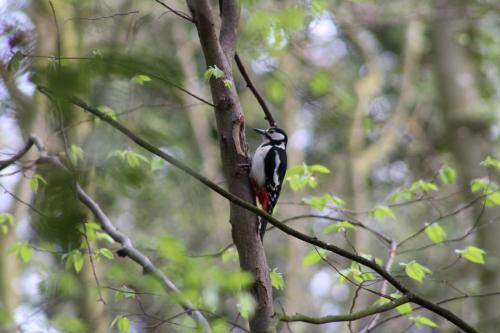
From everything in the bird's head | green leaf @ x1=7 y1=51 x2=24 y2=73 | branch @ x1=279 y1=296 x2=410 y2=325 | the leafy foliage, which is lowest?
branch @ x1=279 y1=296 x2=410 y2=325

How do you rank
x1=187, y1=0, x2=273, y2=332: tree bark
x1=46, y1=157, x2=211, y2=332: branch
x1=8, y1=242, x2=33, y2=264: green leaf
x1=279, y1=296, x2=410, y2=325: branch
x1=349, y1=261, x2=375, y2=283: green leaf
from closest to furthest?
x1=279, y1=296, x2=410, y2=325: branch, x1=46, y1=157, x2=211, y2=332: branch, x1=187, y1=0, x2=273, y2=332: tree bark, x1=349, y1=261, x2=375, y2=283: green leaf, x1=8, y1=242, x2=33, y2=264: green leaf

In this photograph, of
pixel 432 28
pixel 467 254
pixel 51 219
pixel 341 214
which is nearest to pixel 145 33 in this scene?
pixel 432 28

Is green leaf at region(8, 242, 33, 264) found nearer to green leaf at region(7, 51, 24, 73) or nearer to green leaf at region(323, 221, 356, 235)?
green leaf at region(323, 221, 356, 235)

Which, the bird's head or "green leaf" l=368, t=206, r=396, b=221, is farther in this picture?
the bird's head

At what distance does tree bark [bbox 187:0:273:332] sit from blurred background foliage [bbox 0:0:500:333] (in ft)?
0.74

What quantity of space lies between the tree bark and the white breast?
0.71 feet

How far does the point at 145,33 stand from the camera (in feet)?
27.9

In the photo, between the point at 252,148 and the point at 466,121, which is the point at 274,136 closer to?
the point at 466,121

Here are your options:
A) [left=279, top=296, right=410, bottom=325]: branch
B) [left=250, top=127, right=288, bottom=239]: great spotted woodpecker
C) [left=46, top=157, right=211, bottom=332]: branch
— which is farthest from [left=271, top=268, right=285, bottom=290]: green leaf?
[left=279, top=296, right=410, bottom=325]: branch

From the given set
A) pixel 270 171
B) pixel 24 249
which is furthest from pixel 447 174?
pixel 24 249

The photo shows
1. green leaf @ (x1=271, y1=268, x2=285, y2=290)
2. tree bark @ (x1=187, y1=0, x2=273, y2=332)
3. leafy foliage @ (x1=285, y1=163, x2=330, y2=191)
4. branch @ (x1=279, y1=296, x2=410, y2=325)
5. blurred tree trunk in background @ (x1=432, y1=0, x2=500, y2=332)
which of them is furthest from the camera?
blurred tree trunk in background @ (x1=432, y1=0, x2=500, y2=332)

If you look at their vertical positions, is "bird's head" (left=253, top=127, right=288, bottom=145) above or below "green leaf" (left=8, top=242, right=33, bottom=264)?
above

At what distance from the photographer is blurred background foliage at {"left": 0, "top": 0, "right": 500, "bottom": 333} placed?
184 centimetres

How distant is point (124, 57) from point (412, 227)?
948 cm
